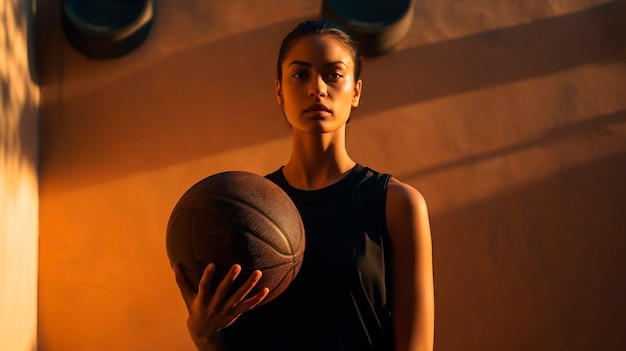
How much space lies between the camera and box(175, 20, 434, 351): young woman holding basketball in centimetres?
140

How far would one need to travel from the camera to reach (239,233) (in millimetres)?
1378

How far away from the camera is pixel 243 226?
1393 millimetres

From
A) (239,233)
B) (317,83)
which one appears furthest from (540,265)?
(239,233)

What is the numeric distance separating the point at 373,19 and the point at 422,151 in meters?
0.80

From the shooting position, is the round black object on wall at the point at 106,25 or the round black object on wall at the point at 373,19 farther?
the round black object on wall at the point at 373,19

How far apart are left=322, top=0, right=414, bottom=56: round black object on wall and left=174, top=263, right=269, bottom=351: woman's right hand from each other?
2.90m

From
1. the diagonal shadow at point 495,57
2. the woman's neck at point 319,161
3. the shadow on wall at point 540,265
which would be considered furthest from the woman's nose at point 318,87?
the shadow on wall at point 540,265

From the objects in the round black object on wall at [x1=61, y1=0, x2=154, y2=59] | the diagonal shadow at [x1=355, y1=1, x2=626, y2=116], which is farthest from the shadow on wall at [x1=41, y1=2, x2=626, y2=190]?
the round black object on wall at [x1=61, y1=0, x2=154, y2=59]

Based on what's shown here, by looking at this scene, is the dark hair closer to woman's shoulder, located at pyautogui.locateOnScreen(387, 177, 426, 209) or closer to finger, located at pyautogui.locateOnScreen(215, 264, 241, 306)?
woman's shoulder, located at pyautogui.locateOnScreen(387, 177, 426, 209)

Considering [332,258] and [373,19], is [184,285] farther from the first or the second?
[373,19]

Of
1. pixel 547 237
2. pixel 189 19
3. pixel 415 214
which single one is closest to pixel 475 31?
pixel 547 237

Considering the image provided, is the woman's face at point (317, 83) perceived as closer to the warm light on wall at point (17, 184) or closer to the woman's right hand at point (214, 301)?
the woman's right hand at point (214, 301)

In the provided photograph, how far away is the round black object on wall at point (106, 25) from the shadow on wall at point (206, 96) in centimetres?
13

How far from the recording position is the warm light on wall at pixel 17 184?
3.45 meters
